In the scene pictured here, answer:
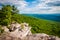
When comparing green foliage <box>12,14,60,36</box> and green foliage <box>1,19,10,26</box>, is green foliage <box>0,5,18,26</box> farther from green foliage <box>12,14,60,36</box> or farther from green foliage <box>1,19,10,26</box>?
green foliage <box>12,14,60,36</box>

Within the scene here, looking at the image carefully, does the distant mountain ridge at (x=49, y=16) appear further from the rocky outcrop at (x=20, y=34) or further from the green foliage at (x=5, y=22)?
the green foliage at (x=5, y=22)

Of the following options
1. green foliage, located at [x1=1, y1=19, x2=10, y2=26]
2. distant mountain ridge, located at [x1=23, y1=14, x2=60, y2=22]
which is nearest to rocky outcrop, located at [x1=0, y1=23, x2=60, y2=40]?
green foliage, located at [x1=1, y1=19, x2=10, y2=26]

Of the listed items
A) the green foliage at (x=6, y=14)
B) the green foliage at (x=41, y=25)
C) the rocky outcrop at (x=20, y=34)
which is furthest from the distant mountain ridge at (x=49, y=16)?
the green foliage at (x=6, y=14)

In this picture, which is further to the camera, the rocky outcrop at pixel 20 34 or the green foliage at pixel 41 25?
the green foliage at pixel 41 25

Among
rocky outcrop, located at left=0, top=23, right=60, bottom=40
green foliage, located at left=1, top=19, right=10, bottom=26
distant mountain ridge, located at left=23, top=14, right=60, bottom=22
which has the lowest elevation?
rocky outcrop, located at left=0, top=23, right=60, bottom=40

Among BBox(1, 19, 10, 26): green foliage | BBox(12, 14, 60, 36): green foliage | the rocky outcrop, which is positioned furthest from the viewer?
BBox(12, 14, 60, 36): green foliage

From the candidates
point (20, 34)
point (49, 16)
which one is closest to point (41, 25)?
point (49, 16)

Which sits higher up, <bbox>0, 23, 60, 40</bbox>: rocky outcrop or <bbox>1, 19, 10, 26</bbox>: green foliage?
<bbox>1, 19, 10, 26</bbox>: green foliage

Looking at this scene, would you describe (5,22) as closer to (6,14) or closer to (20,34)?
(6,14)

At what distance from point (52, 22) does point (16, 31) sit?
88 centimetres

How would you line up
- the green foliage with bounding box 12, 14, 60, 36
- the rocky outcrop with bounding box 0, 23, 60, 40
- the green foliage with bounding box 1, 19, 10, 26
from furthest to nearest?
the green foliage with bounding box 12, 14, 60, 36 → the green foliage with bounding box 1, 19, 10, 26 → the rocky outcrop with bounding box 0, 23, 60, 40

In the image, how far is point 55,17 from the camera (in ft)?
11.1

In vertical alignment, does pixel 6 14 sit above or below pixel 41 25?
above

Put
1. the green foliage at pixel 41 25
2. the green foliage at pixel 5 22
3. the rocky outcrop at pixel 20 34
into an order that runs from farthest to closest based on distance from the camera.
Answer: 1. the green foliage at pixel 41 25
2. the green foliage at pixel 5 22
3. the rocky outcrop at pixel 20 34
